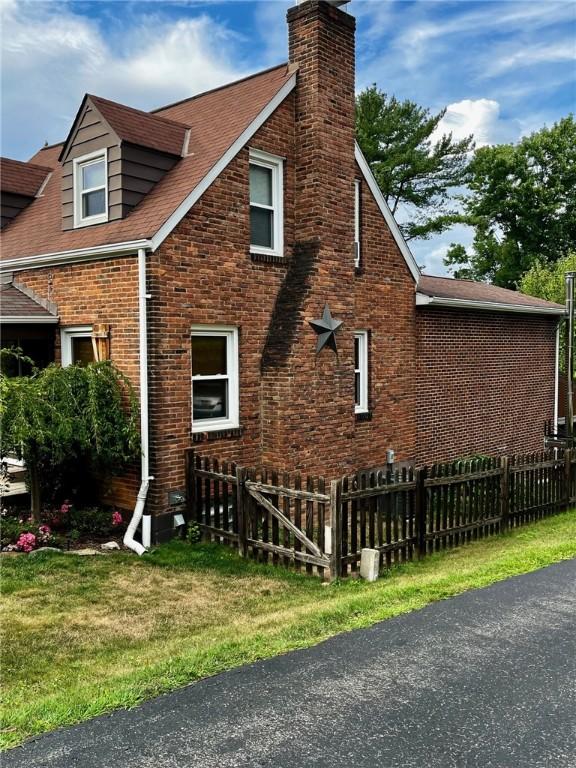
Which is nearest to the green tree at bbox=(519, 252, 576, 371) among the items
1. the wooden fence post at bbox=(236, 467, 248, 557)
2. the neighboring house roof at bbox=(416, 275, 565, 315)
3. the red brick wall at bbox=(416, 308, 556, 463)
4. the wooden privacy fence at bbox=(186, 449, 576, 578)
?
the neighboring house roof at bbox=(416, 275, 565, 315)

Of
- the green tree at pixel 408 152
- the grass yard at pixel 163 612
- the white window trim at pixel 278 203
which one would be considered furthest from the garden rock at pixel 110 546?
the green tree at pixel 408 152

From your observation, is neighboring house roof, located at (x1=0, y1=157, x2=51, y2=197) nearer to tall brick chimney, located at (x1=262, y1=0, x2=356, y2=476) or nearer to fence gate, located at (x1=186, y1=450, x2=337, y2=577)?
tall brick chimney, located at (x1=262, y1=0, x2=356, y2=476)

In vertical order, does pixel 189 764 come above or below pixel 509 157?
below

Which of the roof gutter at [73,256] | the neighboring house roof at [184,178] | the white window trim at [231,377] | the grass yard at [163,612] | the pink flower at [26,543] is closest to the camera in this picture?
the grass yard at [163,612]

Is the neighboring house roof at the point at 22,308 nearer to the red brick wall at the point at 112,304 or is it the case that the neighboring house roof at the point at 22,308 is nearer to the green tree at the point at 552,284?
the red brick wall at the point at 112,304

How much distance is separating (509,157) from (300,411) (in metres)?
33.9

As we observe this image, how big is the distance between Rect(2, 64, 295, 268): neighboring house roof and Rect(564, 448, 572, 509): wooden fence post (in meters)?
8.18

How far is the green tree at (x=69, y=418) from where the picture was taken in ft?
28.7

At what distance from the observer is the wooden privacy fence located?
8477mm

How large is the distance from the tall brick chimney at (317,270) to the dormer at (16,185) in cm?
668

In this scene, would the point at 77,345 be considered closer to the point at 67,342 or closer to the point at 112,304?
the point at 67,342

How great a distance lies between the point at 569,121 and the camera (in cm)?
3966

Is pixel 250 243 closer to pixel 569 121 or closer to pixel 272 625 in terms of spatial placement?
pixel 272 625

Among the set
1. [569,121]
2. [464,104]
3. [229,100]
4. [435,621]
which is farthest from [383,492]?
[569,121]
